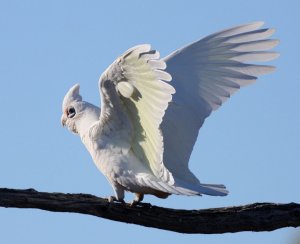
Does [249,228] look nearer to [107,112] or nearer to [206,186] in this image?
[206,186]

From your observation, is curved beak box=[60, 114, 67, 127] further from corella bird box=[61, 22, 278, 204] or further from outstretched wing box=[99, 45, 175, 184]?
outstretched wing box=[99, 45, 175, 184]

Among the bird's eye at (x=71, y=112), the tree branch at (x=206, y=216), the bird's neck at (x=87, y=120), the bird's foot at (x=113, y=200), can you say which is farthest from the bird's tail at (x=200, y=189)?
the bird's eye at (x=71, y=112)

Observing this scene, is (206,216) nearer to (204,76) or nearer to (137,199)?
(137,199)

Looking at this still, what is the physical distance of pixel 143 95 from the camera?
6.94 metres

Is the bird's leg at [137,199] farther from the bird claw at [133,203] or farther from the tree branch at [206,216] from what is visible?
the tree branch at [206,216]

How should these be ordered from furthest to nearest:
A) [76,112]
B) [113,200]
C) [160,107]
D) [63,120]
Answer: [63,120] < [76,112] < [113,200] < [160,107]

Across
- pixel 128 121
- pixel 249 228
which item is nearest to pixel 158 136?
pixel 128 121

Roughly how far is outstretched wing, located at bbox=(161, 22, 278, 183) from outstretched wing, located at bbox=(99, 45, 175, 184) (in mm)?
248

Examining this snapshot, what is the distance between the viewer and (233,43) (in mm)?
7824

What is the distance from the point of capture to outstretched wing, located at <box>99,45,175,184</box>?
665cm

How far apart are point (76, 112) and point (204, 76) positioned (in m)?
1.09

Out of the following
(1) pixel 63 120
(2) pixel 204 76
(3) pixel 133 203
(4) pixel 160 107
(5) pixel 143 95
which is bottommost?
(3) pixel 133 203

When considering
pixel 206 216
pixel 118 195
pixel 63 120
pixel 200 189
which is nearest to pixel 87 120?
pixel 63 120

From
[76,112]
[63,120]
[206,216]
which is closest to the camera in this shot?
[206,216]
